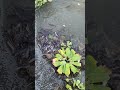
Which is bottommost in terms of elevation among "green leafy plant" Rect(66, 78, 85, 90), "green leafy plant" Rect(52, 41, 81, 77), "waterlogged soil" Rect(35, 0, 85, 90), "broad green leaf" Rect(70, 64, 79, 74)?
"green leafy plant" Rect(66, 78, 85, 90)

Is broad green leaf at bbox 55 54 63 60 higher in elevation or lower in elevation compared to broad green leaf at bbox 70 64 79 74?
higher

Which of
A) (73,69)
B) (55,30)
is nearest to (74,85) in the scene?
(73,69)

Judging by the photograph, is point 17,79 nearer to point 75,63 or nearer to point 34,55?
point 34,55

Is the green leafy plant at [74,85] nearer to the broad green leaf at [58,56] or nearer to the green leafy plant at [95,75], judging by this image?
the green leafy plant at [95,75]

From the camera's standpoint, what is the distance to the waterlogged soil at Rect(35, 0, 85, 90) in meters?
3.18

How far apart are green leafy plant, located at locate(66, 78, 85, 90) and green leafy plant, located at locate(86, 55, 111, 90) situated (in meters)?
0.06

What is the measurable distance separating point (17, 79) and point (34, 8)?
543mm

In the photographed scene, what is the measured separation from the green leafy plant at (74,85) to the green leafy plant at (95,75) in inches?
2.2

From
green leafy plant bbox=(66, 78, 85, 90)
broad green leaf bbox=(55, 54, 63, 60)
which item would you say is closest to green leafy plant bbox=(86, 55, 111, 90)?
green leafy plant bbox=(66, 78, 85, 90)

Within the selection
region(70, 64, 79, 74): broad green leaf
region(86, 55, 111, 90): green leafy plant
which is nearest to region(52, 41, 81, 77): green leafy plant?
region(70, 64, 79, 74): broad green leaf

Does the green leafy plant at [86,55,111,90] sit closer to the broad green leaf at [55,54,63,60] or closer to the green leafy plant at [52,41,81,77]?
the green leafy plant at [52,41,81,77]

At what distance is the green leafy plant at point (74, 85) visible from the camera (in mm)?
3205

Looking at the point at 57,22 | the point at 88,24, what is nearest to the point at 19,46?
the point at 57,22

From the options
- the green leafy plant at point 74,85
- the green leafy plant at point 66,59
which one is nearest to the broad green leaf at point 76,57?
the green leafy plant at point 66,59
